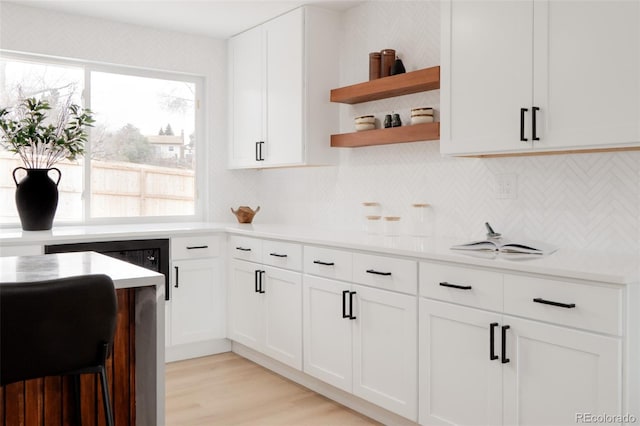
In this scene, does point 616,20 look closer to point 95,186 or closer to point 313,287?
point 313,287

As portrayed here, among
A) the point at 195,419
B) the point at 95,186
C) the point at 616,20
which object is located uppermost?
the point at 616,20

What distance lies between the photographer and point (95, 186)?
416cm

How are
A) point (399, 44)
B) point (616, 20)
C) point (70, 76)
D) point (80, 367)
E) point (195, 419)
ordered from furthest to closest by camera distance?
point (70, 76), point (399, 44), point (195, 419), point (616, 20), point (80, 367)

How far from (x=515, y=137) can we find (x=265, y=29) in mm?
2306

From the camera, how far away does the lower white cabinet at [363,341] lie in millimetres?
2615

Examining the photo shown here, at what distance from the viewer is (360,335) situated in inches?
113

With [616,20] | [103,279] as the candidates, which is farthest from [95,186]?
[616,20]

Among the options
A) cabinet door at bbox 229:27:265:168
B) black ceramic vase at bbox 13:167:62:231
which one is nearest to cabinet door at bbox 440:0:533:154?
cabinet door at bbox 229:27:265:168

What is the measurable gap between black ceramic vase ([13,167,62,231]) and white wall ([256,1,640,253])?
172 cm

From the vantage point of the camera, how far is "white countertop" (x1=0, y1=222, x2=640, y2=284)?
194 cm

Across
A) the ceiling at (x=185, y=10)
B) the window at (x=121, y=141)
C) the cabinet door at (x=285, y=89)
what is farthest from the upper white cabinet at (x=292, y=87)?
the window at (x=121, y=141)

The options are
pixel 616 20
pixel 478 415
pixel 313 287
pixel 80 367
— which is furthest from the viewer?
pixel 313 287

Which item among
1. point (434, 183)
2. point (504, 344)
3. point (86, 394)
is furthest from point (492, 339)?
point (86, 394)

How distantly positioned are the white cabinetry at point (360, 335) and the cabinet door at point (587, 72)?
35.3 inches
